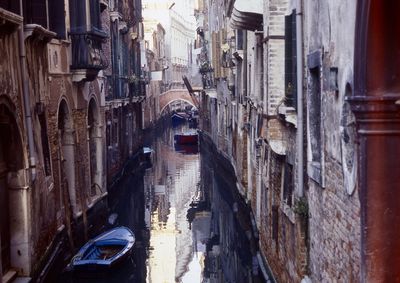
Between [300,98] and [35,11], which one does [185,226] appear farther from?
[300,98]

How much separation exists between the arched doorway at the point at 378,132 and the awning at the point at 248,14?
730 cm

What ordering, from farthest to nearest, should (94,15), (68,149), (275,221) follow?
(94,15) < (68,149) < (275,221)

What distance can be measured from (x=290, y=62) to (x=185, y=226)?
10.8m

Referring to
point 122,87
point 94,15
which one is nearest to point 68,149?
point 94,15

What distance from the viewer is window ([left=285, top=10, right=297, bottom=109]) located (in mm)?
8391

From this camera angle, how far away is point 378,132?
4453 millimetres

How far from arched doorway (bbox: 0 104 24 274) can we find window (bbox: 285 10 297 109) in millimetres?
4522

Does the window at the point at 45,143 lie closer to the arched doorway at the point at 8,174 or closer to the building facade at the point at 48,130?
the building facade at the point at 48,130

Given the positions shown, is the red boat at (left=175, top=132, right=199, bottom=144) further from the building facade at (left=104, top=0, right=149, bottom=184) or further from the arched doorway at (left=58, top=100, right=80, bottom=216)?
the arched doorway at (left=58, top=100, right=80, bottom=216)

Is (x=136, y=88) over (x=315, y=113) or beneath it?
over

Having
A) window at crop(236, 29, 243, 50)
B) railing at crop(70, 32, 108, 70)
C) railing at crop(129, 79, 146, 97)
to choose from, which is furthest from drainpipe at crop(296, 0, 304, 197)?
railing at crop(129, 79, 146, 97)

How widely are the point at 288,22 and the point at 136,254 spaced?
8.11 m

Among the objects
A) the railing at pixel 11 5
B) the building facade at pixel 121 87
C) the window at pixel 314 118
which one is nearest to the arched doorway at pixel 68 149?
the railing at pixel 11 5

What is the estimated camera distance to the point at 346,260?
5.39 meters
